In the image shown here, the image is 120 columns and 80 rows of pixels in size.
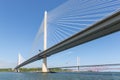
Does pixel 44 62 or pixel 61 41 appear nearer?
pixel 61 41

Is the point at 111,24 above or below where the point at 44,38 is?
below

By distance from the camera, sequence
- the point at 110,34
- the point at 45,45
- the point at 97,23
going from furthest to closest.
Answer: the point at 45,45, the point at 110,34, the point at 97,23

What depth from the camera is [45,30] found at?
4322 cm

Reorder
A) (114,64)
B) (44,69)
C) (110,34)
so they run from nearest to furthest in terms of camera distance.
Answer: (110,34)
(44,69)
(114,64)

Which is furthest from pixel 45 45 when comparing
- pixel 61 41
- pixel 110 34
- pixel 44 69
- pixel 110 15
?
pixel 110 15

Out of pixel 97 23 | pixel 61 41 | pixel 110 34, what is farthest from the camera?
pixel 61 41

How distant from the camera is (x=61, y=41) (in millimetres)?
26984

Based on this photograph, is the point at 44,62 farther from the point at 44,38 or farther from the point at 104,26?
the point at 104,26

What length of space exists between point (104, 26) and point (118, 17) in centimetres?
223

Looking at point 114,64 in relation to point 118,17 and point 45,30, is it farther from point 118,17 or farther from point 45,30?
point 118,17

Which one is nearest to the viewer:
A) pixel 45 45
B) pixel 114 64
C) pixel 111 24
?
A: pixel 111 24

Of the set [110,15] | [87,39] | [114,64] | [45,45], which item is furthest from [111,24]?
[114,64]

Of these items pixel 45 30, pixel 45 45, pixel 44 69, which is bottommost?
pixel 44 69

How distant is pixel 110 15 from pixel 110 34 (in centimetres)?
350
